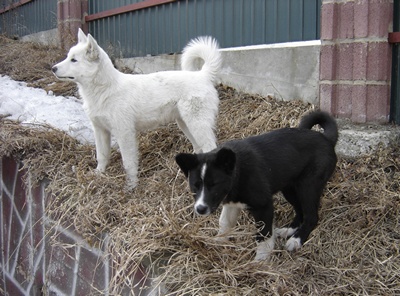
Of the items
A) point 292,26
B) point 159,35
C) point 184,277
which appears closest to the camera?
point 184,277

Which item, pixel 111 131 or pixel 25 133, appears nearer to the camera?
pixel 111 131

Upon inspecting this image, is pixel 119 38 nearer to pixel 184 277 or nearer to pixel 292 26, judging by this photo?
pixel 292 26

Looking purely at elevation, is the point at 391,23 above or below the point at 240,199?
above

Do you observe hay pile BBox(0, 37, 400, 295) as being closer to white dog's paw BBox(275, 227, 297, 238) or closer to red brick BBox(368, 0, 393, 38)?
white dog's paw BBox(275, 227, 297, 238)

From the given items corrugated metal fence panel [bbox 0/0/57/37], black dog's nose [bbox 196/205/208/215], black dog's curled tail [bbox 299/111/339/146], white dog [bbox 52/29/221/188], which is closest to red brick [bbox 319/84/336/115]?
black dog's curled tail [bbox 299/111/339/146]

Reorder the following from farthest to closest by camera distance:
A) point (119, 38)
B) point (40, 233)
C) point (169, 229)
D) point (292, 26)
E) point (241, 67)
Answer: point (119, 38), point (241, 67), point (292, 26), point (40, 233), point (169, 229)

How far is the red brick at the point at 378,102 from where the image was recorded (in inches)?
182

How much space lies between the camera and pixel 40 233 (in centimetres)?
507

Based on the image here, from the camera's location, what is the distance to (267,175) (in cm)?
353

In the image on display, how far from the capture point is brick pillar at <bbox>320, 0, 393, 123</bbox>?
457 cm

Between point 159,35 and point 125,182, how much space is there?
3647mm

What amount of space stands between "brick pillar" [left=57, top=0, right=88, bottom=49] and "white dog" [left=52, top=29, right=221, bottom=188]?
4.57 m

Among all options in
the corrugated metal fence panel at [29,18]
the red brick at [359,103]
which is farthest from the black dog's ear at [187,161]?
the corrugated metal fence panel at [29,18]

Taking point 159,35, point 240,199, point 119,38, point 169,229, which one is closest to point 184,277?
point 169,229
